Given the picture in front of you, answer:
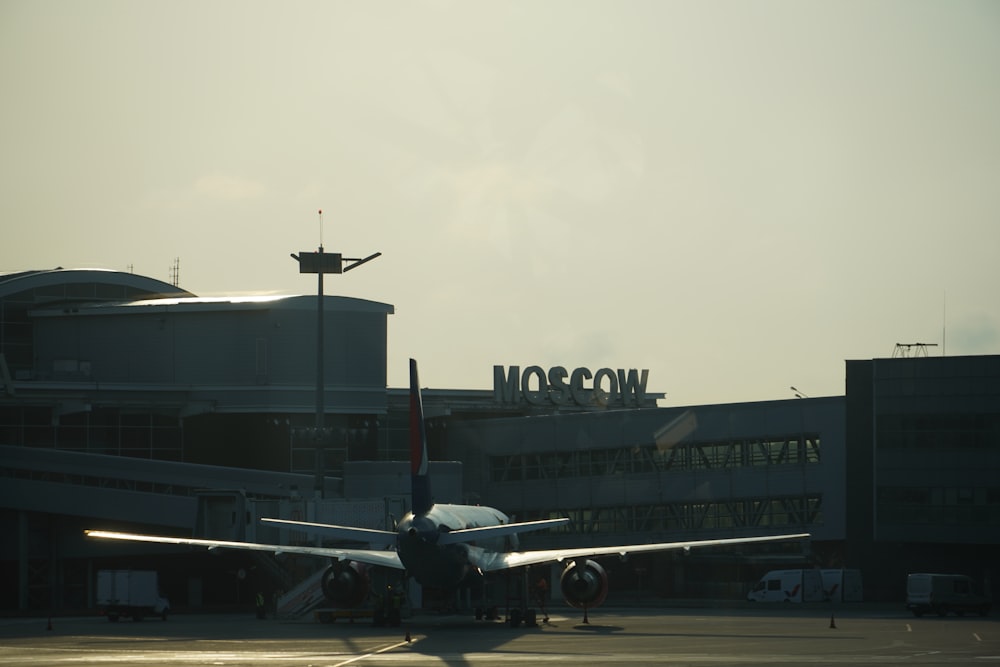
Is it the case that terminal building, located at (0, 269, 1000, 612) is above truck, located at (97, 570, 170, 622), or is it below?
above

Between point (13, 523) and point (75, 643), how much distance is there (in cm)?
4425

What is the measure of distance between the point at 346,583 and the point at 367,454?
4593 centimetres

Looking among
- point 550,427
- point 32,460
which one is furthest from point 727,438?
point 32,460

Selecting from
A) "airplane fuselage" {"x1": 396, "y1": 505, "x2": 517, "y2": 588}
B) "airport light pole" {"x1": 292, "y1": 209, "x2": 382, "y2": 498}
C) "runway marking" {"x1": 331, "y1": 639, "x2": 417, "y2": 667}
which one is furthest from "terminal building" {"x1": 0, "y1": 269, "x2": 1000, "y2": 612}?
"runway marking" {"x1": 331, "y1": 639, "x2": 417, "y2": 667}

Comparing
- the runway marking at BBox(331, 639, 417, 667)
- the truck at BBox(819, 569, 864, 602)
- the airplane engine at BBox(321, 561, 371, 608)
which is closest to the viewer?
the runway marking at BBox(331, 639, 417, 667)

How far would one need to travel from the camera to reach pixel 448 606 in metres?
68.7

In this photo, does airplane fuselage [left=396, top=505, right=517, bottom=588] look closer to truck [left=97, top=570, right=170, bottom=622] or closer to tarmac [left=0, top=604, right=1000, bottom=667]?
tarmac [left=0, top=604, right=1000, bottom=667]

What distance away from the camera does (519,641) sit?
2066 inches

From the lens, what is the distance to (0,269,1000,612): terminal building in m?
92.4

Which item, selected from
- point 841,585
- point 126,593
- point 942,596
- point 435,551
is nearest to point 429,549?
point 435,551

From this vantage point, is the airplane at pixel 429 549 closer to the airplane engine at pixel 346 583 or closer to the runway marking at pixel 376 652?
the airplane engine at pixel 346 583

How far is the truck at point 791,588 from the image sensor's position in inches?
3578

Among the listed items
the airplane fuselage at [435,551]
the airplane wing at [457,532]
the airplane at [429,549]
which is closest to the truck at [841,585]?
the airplane at [429,549]

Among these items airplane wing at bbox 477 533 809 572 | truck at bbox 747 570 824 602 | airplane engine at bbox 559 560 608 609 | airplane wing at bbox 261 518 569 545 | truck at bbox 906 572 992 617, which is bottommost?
truck at bbox 747 570 824 602
